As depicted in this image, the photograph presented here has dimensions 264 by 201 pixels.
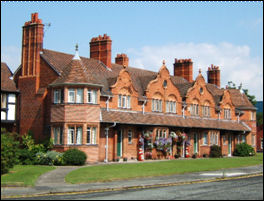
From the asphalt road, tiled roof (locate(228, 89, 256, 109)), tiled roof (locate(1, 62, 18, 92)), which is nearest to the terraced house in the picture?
tiled roof (locate(1, 62, 18, 92))

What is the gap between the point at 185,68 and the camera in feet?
174

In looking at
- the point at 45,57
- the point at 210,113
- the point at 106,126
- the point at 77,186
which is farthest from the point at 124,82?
the point at 77,186

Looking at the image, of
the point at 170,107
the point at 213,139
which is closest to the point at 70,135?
the point at 170,107

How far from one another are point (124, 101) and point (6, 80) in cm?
1072

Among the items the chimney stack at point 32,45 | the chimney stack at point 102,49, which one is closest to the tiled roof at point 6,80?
the chimney stack at point 32,45

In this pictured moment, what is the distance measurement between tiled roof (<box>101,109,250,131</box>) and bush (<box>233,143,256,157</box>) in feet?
6.99

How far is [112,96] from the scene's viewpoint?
37.1 metres

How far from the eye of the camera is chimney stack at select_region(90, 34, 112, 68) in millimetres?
41938

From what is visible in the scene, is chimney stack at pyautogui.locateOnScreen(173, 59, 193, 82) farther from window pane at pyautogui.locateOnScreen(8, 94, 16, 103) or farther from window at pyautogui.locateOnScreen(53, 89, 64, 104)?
window pane at pyautogui.locateOnScreen(8, 94, 16, 103)

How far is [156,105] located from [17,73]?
13.9m

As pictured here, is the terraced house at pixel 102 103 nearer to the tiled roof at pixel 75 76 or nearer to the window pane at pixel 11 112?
the tiled roof at pixel 75 76

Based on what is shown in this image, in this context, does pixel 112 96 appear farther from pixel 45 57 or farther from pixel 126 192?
pixel 126 192

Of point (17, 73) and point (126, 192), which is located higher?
point (17, 73)

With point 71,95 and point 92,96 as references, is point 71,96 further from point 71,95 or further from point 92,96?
point 92,96
